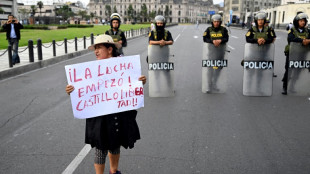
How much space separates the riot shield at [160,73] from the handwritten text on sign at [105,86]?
472 cm

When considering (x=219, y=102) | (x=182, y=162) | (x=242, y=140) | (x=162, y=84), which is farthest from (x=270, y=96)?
(x=182, y=162)

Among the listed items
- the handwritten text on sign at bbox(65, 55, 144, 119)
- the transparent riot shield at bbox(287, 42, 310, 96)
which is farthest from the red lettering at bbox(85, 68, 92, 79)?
the transparent riot shield at bbox(287, 42, 310, 96)

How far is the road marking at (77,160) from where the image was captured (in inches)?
165

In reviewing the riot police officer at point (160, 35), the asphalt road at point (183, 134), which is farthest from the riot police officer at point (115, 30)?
the asphalt road at point (183, 134)

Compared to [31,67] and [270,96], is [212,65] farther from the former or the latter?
[31,67]

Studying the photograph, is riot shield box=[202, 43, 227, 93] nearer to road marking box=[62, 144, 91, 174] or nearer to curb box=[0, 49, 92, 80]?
road marking box=[62, 144, 91, 174]

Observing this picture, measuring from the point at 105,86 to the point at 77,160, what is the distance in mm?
1390

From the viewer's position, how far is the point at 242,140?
527cm

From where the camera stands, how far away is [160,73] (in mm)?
8438

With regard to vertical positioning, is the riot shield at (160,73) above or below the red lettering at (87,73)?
below

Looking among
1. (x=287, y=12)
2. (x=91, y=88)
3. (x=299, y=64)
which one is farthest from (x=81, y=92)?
(x=287, y=12)

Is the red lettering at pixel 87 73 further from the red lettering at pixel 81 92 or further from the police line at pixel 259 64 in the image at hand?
the police line at pixel 259 64

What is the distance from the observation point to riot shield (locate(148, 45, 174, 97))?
27.3ft

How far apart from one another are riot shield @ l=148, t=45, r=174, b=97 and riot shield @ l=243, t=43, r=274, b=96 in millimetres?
1802
